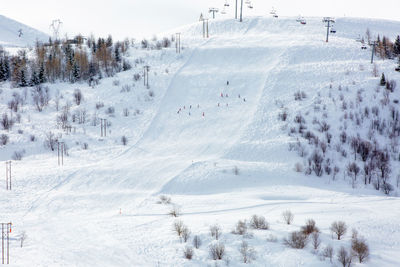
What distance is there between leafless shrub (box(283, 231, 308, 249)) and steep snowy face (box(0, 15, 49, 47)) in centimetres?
13129

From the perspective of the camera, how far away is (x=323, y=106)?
34.9 metres

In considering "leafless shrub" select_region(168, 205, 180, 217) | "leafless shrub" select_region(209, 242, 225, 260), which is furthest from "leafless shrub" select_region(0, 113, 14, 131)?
"leafless shrub" select_region(209, 242, 225, 260)

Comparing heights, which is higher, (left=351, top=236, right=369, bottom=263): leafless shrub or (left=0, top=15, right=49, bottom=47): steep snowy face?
(left=0, top=15, right=49, bottom=47): steep snowy face

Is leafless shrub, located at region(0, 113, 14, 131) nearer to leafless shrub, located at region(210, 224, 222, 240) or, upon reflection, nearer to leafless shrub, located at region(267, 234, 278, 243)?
leafless shrub, located at region(210, 224, 222, 240)

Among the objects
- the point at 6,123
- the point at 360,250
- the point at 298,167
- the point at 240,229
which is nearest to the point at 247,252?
the point at 240,229

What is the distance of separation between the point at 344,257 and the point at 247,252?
384 cm

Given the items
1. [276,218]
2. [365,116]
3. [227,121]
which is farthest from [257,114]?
[276,218]

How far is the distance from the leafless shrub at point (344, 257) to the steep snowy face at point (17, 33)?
133325mm

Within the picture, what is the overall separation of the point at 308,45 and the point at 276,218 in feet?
132

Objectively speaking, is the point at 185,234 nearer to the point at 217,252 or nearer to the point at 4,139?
the point at 217,252

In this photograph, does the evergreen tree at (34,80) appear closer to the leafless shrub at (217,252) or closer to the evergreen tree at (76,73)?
the evergreen tree at (76,73)

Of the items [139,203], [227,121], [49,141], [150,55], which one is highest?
[150,55]

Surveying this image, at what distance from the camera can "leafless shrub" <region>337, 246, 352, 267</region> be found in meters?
13.0

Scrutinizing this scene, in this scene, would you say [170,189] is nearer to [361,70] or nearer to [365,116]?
[365,116]
